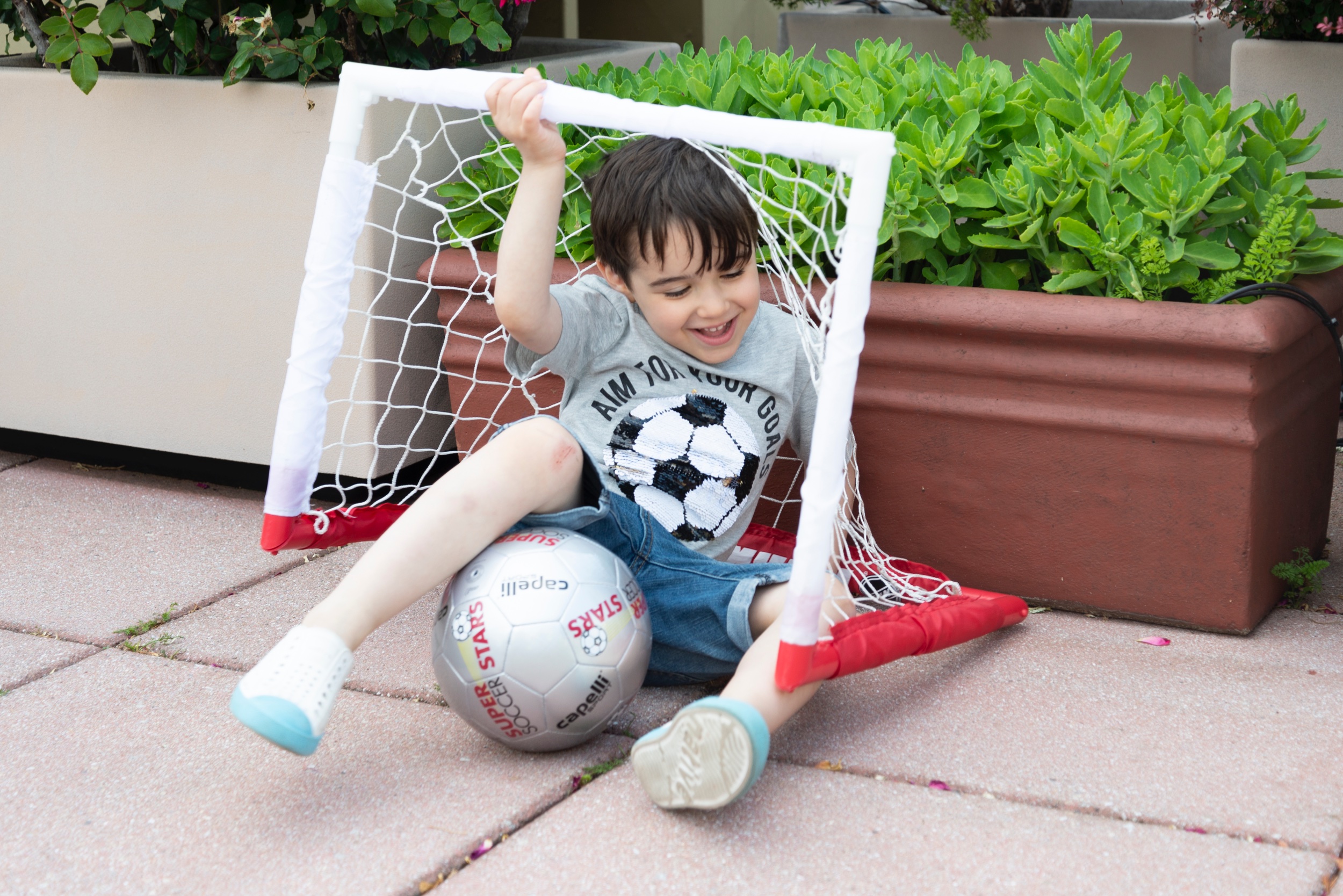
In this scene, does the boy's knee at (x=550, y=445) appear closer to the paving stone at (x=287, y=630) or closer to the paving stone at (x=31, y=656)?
the paving stone at (x=287, y=630)

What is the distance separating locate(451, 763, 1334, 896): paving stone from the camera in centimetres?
165

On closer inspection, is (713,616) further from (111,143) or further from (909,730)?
(111,143)

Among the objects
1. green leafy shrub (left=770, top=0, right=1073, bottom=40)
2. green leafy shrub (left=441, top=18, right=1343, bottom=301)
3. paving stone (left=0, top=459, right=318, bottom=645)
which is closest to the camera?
green leafy shrub (left=441, top=18, right=1343, bottom=301)

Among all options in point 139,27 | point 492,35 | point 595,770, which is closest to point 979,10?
point 492,35

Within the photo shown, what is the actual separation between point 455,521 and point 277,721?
39 centimetres

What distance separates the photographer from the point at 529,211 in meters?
2.02

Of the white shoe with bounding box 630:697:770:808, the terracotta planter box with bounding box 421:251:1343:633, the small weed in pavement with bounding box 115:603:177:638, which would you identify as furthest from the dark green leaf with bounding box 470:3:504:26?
the white shoe with bounding box 630:697:770:808

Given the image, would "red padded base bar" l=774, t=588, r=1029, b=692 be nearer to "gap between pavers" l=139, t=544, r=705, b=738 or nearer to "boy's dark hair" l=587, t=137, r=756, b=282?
"gap between pavers" l=139, t=544, r=705, b=738

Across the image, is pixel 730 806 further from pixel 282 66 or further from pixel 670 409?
pixel 282 66

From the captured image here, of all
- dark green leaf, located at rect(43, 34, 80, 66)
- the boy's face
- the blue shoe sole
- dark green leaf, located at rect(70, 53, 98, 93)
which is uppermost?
dark green leaf, located at rect(43, 34, 80, 66)

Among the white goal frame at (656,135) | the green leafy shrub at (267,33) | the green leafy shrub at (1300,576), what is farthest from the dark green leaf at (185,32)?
the green leafy shrub at (1300,576)

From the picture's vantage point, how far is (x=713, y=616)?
85.4 inches

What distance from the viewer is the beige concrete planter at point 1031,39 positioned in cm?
522

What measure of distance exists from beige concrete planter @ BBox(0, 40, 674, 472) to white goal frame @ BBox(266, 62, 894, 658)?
2.29 feet
